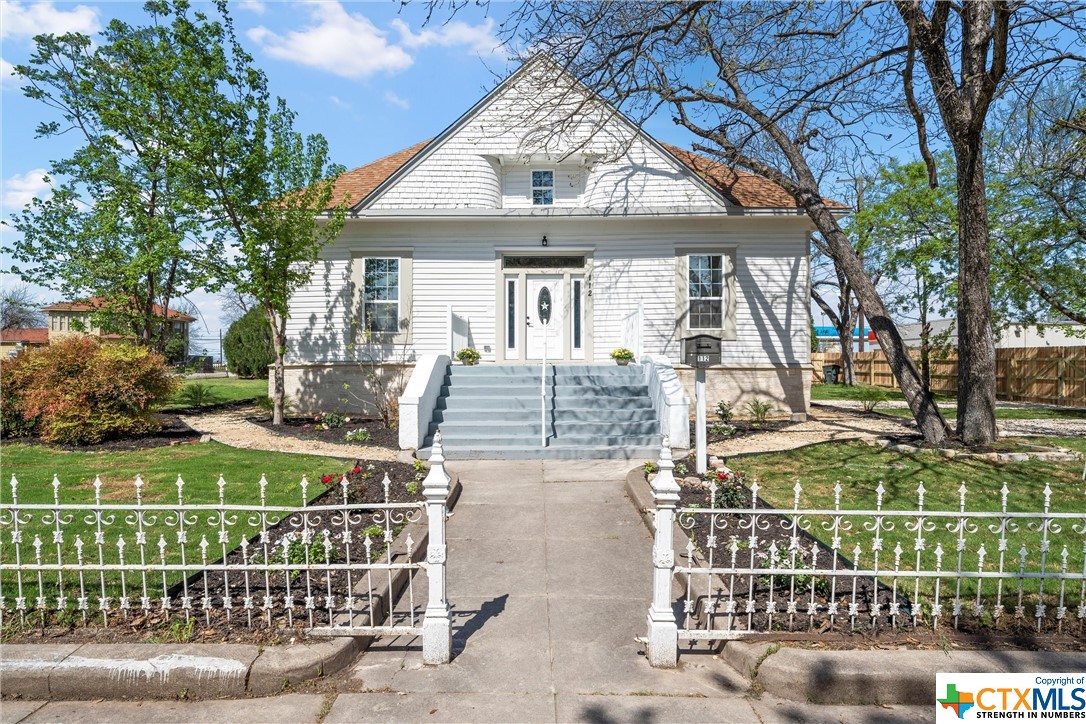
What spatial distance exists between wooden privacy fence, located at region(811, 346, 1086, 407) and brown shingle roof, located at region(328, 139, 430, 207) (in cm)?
1662

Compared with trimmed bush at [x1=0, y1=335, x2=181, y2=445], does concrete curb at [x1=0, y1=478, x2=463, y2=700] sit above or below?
below

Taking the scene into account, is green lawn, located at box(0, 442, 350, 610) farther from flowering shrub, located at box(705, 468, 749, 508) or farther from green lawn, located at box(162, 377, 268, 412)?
green lawn, located at box(162, 377, 268, 412)

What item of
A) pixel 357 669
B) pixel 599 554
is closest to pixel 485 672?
pixel 357 669

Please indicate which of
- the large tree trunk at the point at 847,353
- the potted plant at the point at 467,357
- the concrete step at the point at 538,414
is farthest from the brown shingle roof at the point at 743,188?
the large tree trunk at the point at 847,353

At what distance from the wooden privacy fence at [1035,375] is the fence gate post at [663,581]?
20.9 meters

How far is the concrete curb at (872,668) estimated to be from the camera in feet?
11.3

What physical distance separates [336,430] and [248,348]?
19.2m

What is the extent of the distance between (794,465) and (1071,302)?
41.8 ft

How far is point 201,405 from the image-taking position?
687 inches

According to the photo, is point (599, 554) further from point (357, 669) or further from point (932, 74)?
point (932, 74)

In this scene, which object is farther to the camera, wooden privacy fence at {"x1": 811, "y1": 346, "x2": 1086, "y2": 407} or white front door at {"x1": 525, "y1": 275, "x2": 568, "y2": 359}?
wooden privacy fence at {"x1": 811, "y1": 346, "x2": 1086, "y2": 407}

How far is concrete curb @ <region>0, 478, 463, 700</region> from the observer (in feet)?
11.3

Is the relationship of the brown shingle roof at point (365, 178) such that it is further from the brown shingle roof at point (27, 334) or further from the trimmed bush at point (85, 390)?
the brown shingle roof at point (27, 334)

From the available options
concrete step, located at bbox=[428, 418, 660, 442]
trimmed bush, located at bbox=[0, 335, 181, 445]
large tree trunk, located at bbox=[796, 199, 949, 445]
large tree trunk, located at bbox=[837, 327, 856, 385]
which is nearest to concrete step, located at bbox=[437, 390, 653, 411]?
concrete step, located at bbox=[428, 418, 660, 442]
